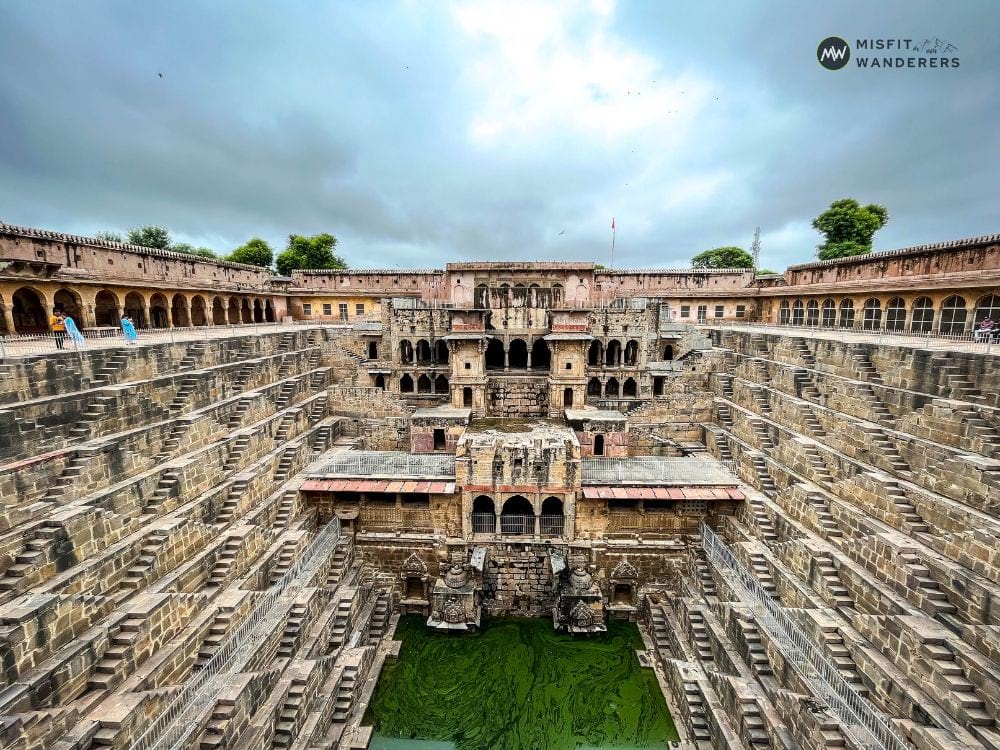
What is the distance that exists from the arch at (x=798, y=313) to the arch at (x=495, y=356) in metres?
24.8

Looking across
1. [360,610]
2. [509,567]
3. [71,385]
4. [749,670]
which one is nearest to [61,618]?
[71,385]

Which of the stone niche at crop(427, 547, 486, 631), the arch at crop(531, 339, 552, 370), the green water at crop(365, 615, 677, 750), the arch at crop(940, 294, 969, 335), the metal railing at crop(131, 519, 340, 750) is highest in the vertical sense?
the arch at crop(940, 294, 969, 335)

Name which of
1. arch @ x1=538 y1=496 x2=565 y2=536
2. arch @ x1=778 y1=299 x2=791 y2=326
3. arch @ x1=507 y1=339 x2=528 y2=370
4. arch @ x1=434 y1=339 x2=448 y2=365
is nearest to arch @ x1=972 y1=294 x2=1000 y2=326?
arch @ x1=778 y1=299 x2=791 y2=326

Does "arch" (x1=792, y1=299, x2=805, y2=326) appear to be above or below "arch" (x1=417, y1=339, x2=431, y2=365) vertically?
above

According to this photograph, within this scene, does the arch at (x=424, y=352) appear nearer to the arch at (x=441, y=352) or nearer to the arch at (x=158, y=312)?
the arch at (x=441, y=352)

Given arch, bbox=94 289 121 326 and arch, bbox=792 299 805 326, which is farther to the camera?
arch, bbox=792 299 805 326

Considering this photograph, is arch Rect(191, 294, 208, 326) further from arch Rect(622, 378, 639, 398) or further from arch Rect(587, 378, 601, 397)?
arch Rect(622, 378, 639, 398)

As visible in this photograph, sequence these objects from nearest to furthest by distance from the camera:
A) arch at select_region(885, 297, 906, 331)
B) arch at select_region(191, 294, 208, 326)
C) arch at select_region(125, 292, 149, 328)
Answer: arch at select_region(885, 297, 906, 331) → arch at select_region(125, 292, 149, 328) → arch at select_region(191, 294, 208, 326)

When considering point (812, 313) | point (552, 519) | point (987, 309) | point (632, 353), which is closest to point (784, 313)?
point (812, 313)

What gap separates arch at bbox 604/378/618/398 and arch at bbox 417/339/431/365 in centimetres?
1187

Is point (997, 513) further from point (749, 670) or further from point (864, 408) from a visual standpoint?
point (749, 670)

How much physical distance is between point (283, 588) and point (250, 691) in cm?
387

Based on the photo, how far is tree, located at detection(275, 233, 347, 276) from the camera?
52875 mm

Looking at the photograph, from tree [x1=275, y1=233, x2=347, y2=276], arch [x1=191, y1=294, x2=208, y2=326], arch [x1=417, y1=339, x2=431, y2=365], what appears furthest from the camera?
tree [x1=275, y1=233, x2=347, y2=276]
